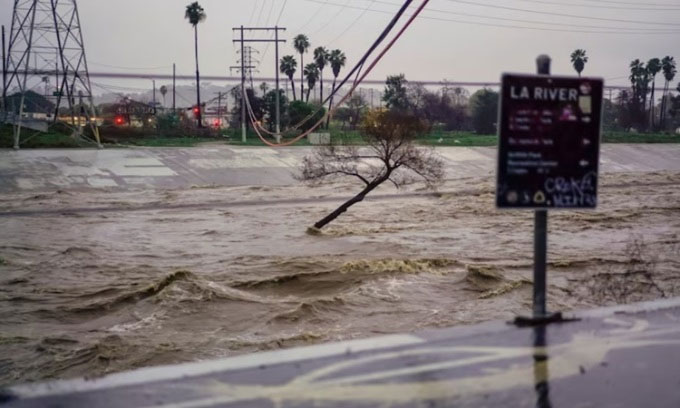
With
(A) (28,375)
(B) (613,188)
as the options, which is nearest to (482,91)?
(B) (613,188)

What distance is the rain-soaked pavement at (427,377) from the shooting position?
418 cm

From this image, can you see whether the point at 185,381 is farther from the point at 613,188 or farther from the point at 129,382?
the point at 613,188

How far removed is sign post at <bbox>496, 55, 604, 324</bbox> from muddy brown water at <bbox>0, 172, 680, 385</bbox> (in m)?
6.48

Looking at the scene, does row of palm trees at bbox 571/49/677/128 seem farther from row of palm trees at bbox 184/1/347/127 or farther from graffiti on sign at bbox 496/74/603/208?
graffiti on sign at bbox 496/74/603/208

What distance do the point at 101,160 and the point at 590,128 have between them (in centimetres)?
4201

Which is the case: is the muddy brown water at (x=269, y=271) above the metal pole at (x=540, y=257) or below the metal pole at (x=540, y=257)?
below

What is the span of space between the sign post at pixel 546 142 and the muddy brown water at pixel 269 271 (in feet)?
21.3

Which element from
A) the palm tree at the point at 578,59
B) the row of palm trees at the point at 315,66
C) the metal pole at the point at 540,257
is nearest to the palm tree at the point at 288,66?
the row of palm trees at the point at 315,66

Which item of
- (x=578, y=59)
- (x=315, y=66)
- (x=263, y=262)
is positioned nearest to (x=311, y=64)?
(x=315, y=66)

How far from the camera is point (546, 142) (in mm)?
5395

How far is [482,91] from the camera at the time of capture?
43.5m

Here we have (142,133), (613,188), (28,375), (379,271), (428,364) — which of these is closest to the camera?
(428,364)

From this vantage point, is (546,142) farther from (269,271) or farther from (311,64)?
(311,64)

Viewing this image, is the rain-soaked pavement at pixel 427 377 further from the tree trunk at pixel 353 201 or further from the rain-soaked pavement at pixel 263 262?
the tree trunk at pixel 353 201
